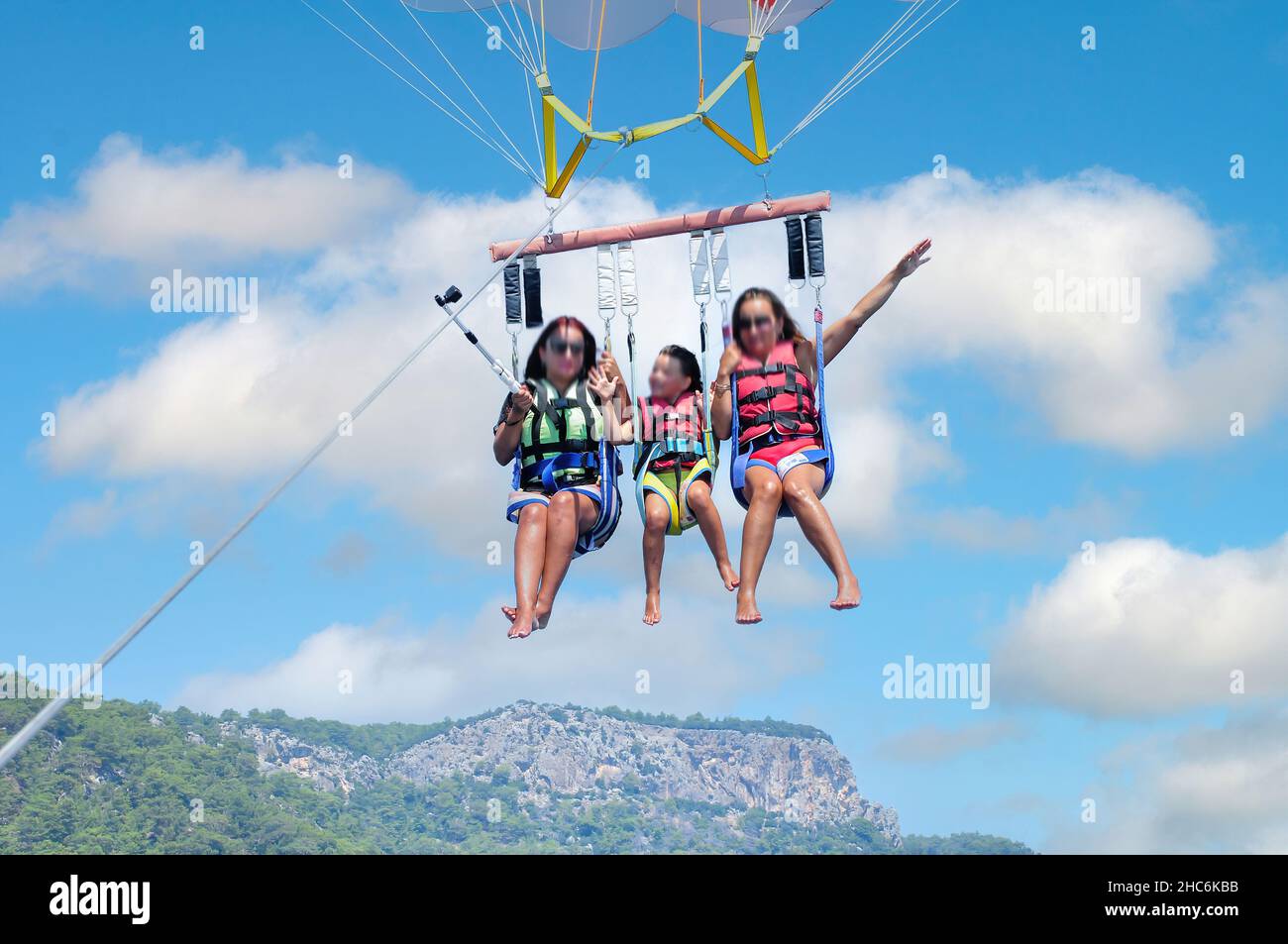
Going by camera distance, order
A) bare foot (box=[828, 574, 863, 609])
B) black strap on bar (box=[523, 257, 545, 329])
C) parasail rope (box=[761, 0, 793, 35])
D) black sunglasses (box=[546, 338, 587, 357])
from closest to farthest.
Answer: bare foot (box=[828, 574, 863, 609]), black sunglasses (box=[546, 338, 587, 357]), black strap on bar (box=[523, 257, 545, 329]), parasail rope (box=[761, 0, 793, 35])

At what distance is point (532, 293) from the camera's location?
39.4 feet

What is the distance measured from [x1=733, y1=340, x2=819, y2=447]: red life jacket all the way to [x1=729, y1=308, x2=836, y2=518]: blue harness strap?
57mm

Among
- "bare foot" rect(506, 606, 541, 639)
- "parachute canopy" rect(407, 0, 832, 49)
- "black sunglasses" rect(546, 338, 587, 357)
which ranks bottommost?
"bare foot" rect(506, 606, 541, 639)

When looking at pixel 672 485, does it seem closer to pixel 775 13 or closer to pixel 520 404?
pixel 520 404

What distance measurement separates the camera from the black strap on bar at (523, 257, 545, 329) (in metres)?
12.0

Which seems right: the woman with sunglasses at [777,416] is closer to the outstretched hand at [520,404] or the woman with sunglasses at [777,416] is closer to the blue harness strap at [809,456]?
the blue harness strap at [809,456]

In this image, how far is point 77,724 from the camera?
137 metres

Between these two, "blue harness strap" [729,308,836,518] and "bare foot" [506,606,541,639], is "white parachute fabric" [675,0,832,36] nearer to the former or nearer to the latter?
"blue harness strap" [729,308,836,518]

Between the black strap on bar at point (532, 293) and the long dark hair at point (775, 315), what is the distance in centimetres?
160

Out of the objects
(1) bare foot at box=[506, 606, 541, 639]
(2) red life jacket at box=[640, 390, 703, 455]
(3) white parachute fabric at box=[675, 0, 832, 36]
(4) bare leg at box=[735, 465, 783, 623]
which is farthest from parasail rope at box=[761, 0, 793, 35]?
(1) bare foot at box=[506, 606, 541, 639]
